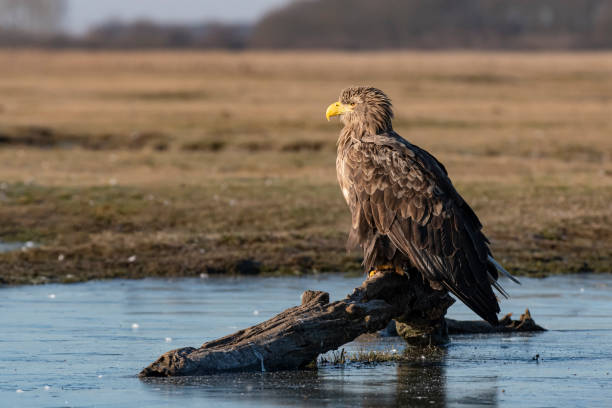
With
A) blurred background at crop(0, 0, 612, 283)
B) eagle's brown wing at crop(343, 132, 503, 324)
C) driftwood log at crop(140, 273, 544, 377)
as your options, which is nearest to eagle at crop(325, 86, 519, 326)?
eagle's brown wing at crop(343, 132, 503, 324)

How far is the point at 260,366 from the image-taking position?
8781 mm

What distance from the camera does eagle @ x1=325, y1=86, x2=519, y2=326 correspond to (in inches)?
364

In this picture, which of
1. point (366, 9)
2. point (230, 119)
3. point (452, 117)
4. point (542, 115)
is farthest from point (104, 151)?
point (366, 9)

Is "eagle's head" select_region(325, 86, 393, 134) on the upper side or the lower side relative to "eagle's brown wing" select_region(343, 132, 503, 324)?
upper

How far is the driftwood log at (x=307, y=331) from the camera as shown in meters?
8.59

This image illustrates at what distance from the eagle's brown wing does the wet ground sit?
726mm

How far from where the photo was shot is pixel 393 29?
6442 inches

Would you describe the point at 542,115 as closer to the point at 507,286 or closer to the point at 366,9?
the point at 507,286

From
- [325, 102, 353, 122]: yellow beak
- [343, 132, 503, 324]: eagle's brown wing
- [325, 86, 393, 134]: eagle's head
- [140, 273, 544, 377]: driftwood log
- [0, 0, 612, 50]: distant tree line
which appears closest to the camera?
[140, 273, 544, 377]: driftwood log

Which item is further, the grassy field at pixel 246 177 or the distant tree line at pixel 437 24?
the distant tree line at pixel 437 24

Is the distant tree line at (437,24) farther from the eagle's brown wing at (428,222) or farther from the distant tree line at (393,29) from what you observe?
the eagle's brown wing at (428,222)

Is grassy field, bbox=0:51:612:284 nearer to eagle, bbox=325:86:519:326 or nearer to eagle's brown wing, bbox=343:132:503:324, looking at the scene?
eagle, bbox=325:86:519:326

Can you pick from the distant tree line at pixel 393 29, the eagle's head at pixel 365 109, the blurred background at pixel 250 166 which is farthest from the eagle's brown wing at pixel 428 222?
the distant tree line at pixel 393 29

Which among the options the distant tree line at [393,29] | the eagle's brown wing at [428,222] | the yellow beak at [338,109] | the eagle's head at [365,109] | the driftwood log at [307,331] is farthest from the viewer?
the distant tree line at [393,29]
